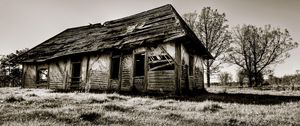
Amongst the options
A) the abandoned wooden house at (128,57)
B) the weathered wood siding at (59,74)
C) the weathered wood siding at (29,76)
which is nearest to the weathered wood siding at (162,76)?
the abandoned wooden house at (128,57)

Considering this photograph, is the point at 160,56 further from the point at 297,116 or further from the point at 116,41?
the point at 297,116

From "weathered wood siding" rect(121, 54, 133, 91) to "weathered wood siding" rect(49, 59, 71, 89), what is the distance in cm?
503

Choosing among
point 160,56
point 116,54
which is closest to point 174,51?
point 160,56

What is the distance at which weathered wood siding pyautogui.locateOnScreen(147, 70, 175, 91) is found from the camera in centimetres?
1222

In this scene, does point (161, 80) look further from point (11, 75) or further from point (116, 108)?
point (11, 75)

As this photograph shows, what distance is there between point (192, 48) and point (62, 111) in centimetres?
1059

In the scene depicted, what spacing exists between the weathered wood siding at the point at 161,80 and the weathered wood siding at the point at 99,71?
3.41 m

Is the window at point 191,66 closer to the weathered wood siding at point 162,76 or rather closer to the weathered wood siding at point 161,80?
the weathered wood siding at point 162,76

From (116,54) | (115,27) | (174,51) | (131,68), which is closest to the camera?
(174,51)

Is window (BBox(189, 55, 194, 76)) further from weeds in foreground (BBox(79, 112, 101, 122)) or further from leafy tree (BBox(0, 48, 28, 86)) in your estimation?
leafy tree (BBox(0, 48, 28, 86))

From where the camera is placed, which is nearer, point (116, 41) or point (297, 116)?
point (297, 116)

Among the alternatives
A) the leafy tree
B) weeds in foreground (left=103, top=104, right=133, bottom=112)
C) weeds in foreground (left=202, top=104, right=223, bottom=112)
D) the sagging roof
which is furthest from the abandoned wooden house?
the leafy tree

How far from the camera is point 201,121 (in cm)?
557

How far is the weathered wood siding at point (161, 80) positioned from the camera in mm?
12219
